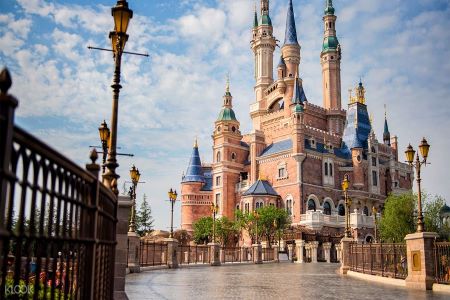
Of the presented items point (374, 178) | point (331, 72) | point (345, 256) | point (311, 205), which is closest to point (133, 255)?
point (345, 256)

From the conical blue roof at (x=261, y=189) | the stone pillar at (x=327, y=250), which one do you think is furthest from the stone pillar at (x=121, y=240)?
the conical blue roof at (x=261, y=189)

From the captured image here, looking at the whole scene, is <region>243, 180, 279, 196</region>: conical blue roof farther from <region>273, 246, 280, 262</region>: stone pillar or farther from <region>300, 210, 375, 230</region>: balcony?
<region>273, 246, 280, 262</region>: stone pillar

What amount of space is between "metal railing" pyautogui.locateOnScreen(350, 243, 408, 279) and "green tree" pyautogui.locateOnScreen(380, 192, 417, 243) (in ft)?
80.9

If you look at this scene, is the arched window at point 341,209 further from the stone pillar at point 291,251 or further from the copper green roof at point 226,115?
the copper green roof at point 226,115

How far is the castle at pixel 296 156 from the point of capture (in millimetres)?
58031

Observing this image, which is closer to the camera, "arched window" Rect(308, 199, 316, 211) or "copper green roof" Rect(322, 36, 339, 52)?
"arched window" Rect(308, 199, 316, 211)

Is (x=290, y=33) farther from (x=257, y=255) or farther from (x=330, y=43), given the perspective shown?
(x=257, y=255)

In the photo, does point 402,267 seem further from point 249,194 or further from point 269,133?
point 269,133

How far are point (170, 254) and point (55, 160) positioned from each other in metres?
28.2

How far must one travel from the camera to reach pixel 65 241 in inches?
143

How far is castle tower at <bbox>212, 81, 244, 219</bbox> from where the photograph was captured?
63.4 m

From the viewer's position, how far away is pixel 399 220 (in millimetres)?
45906

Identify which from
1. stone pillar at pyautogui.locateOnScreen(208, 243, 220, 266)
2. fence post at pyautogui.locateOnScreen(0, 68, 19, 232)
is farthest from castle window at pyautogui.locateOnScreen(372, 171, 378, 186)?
fence post at pyautogui.locateOnScreen(0, 68, 19, 232)

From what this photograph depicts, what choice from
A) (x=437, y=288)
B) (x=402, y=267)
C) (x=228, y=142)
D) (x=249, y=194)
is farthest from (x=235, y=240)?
(x=437, y=288)
